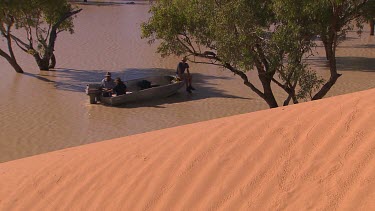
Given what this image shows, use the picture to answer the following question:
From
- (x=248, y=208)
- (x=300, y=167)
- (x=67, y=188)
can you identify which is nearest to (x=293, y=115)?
(x=300, y=167)

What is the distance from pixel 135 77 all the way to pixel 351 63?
1073cm

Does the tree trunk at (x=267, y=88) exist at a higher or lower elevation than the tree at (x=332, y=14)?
lower

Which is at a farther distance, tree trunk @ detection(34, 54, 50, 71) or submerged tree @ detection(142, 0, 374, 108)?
tree trunk @ detection(34, 54, 50, 71)

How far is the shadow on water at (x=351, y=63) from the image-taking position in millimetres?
22737

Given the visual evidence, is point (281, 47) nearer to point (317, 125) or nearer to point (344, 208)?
point (317, 125)

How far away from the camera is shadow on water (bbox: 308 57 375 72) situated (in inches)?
895

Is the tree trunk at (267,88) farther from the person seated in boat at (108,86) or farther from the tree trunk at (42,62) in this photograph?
the tree trunk at (42,62)

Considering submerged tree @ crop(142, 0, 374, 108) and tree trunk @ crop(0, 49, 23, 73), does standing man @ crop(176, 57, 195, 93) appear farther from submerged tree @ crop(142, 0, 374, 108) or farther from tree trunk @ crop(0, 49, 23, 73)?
tree trunk @ crop(0, 49, 23, 73)

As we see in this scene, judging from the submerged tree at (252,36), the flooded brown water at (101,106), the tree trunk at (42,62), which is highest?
the submerged tree at (252,36)

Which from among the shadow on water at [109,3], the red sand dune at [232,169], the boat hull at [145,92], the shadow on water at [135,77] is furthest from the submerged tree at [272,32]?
the shadow on water at [109,3]

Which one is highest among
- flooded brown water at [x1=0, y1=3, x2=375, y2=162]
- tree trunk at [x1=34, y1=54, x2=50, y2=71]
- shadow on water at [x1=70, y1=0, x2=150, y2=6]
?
shadow on water at [x1=70, y1=0, x2=150, y2=6]

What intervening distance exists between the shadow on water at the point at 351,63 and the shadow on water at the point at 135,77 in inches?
239

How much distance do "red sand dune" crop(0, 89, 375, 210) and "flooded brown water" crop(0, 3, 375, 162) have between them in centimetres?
608

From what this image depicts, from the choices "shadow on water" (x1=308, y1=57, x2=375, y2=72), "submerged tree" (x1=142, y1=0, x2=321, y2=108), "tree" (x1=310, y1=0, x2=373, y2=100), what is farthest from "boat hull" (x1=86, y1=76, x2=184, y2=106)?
"shadow on water" (x1=308, y1=57, x2=375, y2=72)
